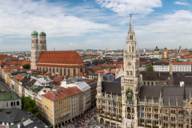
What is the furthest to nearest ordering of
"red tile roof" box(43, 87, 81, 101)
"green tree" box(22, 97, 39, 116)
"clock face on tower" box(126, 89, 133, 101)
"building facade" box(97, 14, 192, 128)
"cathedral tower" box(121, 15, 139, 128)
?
"green tree" box(22, 97, 39, 116) < "red tile roof" box(43, 87, 81, 101) < "clock face on tower" box(126, 89, 133, 101) < "cathedral tower" box(121, 15, 139, 128) < "building facade" box(97, 14, 192, 128)

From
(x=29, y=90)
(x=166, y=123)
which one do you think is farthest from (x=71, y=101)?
(x=166, y=123)

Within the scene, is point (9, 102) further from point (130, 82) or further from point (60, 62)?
point (60, 62)

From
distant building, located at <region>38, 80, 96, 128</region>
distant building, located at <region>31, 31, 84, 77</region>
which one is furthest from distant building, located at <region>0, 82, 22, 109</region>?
distant building, located at <region>31, 31, 84, 77</region>

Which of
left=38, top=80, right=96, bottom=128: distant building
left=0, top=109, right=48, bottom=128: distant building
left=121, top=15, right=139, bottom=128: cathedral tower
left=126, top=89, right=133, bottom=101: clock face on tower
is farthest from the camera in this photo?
left=38, top=80, right=96, bottom=128: distant building

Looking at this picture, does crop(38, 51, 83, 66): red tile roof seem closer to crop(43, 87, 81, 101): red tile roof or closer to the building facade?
crop(43, 87, 81, 101): red tile roof

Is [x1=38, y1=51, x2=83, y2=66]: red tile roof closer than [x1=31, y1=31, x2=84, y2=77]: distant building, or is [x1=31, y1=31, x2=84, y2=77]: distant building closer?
[x1=31, y1=31, x2=84, y2=77]: distant building

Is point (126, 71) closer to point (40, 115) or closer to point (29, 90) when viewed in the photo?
point (40, 115)
